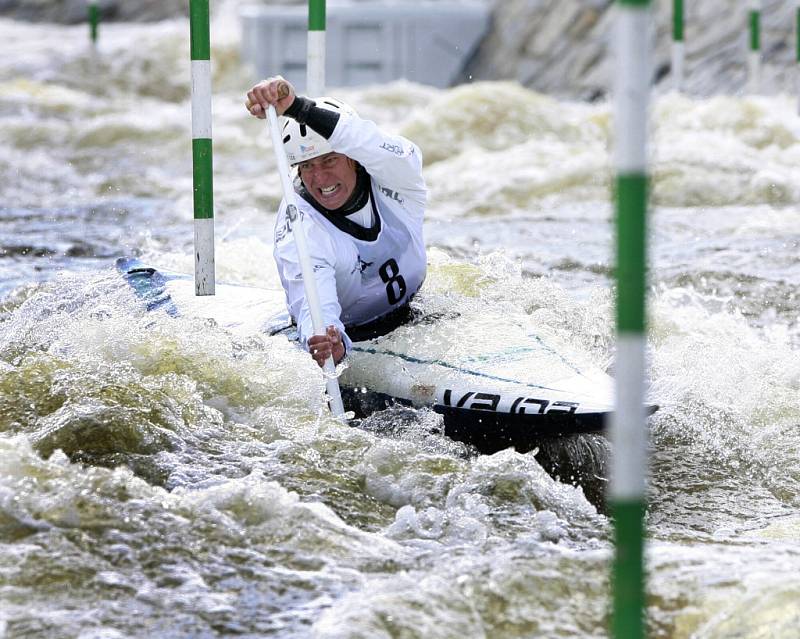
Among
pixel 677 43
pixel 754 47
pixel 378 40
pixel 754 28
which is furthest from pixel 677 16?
pixel 378 40

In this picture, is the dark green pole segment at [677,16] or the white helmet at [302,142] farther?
the dark green pole segment at [677,16]

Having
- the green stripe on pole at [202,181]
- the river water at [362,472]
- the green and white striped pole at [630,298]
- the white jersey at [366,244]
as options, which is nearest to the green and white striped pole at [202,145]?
the green stripe on pole at [202,181]

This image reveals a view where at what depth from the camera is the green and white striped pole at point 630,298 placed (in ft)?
5.64

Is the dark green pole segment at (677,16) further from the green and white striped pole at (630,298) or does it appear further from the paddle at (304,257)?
the green and white striped pole at (630,298)

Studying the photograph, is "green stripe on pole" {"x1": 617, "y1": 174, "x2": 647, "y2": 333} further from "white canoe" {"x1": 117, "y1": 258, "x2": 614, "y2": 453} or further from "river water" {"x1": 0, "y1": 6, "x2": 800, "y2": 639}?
"white canoe" {"x1": 117, "y1": 258, "x2": 614, "y2": 453}

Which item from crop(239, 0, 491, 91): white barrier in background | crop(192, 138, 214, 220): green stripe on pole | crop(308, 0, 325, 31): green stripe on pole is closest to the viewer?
crop(192, 138, 214, 220): green stripe on pole

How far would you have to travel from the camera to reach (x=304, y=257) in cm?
383

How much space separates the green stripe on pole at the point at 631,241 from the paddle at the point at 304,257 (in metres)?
2.09

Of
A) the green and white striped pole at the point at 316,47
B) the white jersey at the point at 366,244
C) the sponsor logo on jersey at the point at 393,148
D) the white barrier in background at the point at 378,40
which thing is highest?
the green and white striped pole at the point at 316,47

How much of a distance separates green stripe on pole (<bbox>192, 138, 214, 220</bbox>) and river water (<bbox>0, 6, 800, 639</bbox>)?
17.6 inches

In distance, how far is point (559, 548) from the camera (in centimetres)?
294

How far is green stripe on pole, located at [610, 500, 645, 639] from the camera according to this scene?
1.80 m

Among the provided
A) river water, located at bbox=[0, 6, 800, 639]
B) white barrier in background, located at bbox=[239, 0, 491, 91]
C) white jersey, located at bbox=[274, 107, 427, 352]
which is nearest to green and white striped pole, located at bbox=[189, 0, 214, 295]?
river water, located at bbox=[0, 6, 800, 639]

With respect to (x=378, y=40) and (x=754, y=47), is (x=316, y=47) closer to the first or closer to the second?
(x=754, y=47)
